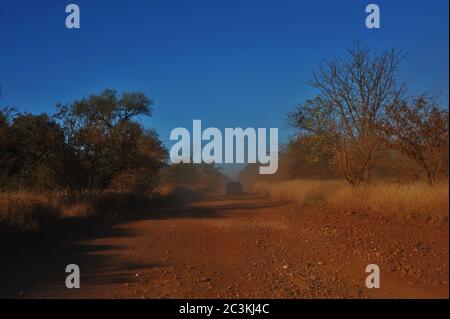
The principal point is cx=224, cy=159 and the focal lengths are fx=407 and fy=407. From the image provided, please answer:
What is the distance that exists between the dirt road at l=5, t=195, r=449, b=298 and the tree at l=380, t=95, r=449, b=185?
2021 millimetres

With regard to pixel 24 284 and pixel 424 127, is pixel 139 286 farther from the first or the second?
pixel 424 127

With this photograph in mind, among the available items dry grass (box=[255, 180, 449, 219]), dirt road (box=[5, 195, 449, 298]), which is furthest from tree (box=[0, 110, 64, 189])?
dry grass (box=[255, 180, 449, 219])

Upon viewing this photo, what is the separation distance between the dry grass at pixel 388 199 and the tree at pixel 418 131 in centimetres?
78

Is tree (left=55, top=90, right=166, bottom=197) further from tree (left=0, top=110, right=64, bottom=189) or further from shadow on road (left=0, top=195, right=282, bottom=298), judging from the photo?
shadow on road (left=0, top=195, right=282, bottom=298)

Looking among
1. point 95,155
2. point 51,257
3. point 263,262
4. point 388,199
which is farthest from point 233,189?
point 263,262

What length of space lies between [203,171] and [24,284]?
6799 cm

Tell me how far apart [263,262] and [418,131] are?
704 cm

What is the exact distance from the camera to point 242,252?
29.7 ft

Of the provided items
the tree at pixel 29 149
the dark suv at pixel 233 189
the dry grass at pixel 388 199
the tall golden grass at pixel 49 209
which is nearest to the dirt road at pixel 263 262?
the dry grass at pixel 388 199

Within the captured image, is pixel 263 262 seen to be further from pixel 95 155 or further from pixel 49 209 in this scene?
pixel 95 155

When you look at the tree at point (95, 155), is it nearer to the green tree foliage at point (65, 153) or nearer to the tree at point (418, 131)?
the green tree foliage at point (65, 153)

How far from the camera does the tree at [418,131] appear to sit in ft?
32.7

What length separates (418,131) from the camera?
39.5 ft

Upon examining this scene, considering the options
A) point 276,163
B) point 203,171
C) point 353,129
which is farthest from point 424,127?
point 203,171
